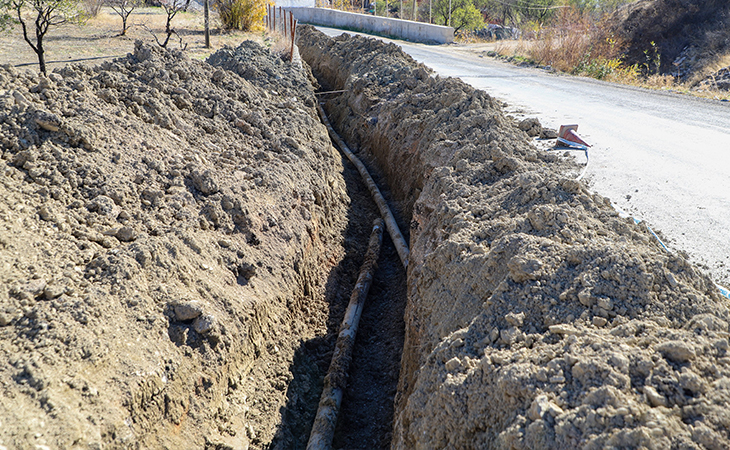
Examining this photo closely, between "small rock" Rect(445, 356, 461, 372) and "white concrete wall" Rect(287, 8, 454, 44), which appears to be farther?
"white concrete wall" Rect(287, 8, 454, 44)

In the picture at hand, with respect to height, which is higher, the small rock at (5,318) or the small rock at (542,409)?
the small rock at (5,318)

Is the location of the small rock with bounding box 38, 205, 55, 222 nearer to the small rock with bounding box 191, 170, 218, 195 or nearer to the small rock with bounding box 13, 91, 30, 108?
the small rock with bounding box 13, 91, 30, 108

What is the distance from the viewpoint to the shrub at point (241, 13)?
21047mm

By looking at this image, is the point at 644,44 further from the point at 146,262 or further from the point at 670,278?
the point at 146,262

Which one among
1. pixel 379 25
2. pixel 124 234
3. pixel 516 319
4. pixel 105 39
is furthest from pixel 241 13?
pixel 516 319

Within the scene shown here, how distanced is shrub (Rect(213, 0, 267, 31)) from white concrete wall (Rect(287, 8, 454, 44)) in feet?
33.6

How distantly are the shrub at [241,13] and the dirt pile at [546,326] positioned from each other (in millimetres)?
19032

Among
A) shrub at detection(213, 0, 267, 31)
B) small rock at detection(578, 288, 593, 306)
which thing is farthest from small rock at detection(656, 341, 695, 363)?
shrub at detection(213, 0, 267, 31)

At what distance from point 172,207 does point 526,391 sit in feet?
12.2

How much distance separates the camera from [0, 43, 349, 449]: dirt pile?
3.00m

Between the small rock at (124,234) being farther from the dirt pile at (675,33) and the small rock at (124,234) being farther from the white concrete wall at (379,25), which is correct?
the white concrete wall at (379,25)

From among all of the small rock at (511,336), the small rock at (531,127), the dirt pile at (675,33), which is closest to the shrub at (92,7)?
the small rock at (531,127)

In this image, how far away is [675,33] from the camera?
61.2ft

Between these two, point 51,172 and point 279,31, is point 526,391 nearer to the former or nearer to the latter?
point 51,172
